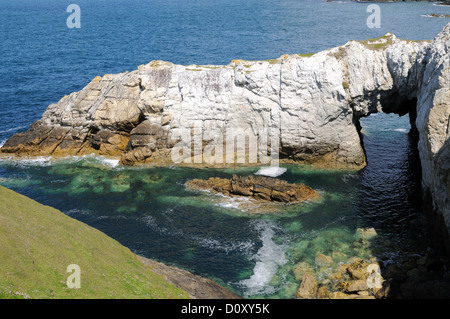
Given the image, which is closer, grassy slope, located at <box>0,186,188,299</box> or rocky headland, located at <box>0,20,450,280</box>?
grassy slope, located at <box>0,186,188,299</box>

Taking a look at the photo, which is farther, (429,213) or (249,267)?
(429,213)

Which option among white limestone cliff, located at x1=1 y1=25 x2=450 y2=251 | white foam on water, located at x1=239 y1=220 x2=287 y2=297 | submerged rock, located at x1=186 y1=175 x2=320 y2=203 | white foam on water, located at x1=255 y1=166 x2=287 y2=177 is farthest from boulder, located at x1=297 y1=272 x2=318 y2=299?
white limestone cliff, located at x1=1 y1=25 x2=450 y2=251

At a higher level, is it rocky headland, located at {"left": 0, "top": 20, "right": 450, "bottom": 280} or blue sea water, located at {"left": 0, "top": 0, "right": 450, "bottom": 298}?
rocky headland, located at {"left": 0, "top": 20, "right": 450, "bottom": 280}

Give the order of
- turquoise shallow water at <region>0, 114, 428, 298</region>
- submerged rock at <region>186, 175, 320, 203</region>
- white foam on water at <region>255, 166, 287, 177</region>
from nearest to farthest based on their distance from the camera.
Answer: turquoise shallow water at <region>0, 114, 428, 298</region>, submerged rock at <region>186, 175, 320, 203</region>, white foam on water at <region>255, 166, 287, 177</region>

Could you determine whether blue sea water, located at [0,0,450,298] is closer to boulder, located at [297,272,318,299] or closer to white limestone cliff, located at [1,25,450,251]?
boulder, located at [297,272,318,299]

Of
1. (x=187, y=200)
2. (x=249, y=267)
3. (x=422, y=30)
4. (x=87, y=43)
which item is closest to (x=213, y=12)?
(x=87, y=43)

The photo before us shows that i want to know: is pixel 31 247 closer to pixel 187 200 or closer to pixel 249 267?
pixel 249 267

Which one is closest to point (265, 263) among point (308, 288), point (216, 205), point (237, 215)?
point (308, 288)
